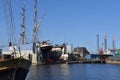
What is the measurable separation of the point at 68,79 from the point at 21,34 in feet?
354

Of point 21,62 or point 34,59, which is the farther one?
point 34,59

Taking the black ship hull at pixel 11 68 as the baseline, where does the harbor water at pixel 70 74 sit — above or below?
below

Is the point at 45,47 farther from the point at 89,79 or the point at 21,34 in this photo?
the point at 89,79

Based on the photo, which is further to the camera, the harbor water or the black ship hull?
the harbor water

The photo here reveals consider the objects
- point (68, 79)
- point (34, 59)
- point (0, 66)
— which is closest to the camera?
point (0, 66)

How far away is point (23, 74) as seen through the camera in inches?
2238

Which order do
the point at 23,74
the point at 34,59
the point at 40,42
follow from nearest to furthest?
1. the point at 23,74
2. the point at 34,59
3. the point at 40,42

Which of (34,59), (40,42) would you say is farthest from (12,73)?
(40,42)

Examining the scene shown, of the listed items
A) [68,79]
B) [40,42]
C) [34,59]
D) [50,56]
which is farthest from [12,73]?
[50,56]

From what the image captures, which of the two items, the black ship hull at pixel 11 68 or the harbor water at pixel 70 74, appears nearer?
the black ship hull at pixel 11 68

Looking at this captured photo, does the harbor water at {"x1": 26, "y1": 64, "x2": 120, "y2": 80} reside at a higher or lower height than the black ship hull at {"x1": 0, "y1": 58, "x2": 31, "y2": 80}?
lower

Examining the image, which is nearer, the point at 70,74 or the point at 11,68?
the point at 11,68

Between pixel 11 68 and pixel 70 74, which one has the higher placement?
pixel 11 68

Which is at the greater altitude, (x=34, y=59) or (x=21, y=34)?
(x=21, y=34)
